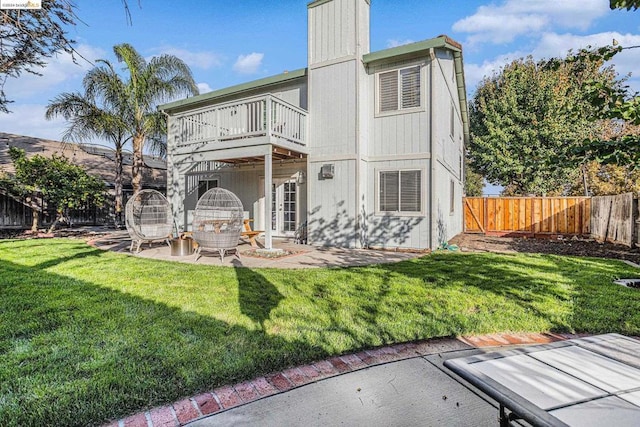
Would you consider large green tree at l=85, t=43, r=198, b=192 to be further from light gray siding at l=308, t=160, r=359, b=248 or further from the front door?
light gray siding at l=308, t=160, r=359, b=248

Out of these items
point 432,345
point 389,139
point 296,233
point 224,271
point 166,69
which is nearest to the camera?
point 432,345

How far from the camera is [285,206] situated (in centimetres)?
1191

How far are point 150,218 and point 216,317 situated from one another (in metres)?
8.30

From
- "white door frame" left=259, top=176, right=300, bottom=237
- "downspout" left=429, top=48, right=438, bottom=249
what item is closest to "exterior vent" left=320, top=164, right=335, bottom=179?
"white door frame" left=259, top=176, right=300, bottom=237

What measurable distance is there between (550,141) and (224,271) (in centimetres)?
2167

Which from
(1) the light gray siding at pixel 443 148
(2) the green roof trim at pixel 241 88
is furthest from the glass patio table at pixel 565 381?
(2) the green roof trim at pixel 241 88

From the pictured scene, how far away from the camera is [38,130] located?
16625 millimetres

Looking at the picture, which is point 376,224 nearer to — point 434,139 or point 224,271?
point 434,139

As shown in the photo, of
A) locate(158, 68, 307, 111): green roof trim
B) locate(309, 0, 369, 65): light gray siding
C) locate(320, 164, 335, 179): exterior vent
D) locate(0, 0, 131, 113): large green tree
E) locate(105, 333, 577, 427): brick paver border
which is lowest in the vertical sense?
locate(105, 333, 577, 427): brick paver border

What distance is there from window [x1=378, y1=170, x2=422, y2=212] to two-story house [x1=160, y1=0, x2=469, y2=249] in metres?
0.03

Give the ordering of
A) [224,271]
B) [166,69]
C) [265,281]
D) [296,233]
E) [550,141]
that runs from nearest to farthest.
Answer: [265,281]
[224,271]
[296,233]
[166,69]
[550,141]

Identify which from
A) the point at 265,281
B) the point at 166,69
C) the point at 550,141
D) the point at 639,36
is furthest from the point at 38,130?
the point at 550,141

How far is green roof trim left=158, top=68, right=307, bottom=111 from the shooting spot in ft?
36.7

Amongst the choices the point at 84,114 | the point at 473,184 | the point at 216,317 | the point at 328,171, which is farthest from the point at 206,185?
the point at 473,184
